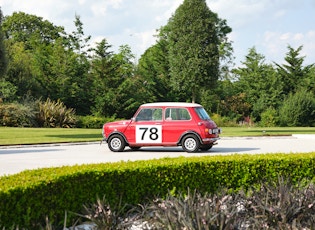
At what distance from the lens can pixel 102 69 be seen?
44.0 metres

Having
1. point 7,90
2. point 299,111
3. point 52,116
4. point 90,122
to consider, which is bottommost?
point 90,122

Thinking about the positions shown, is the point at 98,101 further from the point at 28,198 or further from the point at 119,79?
the point at 28,198

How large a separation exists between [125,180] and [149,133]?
392 inches

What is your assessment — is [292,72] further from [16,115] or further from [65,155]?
[65,155]

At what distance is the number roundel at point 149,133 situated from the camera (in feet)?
56.3

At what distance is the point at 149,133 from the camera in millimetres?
17250

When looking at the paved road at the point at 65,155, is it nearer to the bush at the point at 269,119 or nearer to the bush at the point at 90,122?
the bush at the point at 90,122

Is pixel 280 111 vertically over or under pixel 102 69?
under

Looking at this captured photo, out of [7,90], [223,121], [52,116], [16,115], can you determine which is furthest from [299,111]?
[7,90]

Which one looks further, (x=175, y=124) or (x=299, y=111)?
(x=299, y=111)

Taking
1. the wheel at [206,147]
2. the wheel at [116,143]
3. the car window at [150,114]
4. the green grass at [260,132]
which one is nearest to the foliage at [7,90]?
the green grass at [260,132]

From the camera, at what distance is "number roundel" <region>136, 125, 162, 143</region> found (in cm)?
1716

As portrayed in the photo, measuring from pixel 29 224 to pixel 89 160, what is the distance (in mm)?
9513


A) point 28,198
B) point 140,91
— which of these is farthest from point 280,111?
point 28,198
